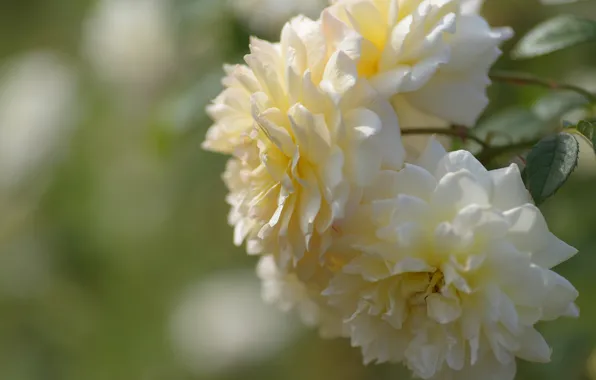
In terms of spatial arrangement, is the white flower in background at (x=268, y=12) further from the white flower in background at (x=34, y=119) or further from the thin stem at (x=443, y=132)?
the white flower in background at (x=34, y=119)

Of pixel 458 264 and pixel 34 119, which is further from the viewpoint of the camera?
pixel 34 119

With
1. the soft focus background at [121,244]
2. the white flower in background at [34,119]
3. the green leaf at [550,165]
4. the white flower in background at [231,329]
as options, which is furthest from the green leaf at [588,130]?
the white flower in background at [34,119]

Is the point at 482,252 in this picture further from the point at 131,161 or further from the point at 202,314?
the point at 131,161

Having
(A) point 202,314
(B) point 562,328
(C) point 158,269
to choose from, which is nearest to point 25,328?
(C) point 158,269

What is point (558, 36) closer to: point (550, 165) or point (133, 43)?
point (550, 165)

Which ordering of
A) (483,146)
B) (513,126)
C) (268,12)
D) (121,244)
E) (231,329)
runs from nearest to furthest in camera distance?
(483,146), (513,126), (268,12), (231,329), (121,244)

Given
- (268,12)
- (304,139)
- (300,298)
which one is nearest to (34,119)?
(268,12)
